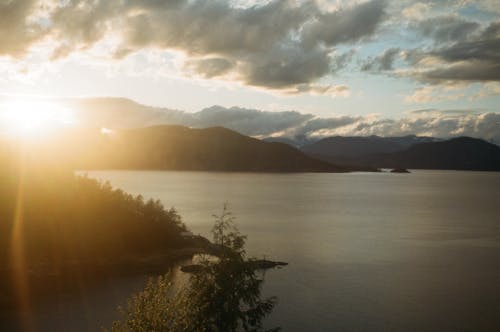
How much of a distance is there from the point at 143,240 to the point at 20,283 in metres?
23.1

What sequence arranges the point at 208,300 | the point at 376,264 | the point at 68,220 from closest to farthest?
the point at 208,300
the point at 68,220
the point at 376,264

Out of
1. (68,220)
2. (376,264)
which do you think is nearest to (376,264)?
(376,264)

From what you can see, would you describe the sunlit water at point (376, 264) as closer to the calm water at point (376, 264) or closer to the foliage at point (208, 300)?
the calm water at point (376, 264)

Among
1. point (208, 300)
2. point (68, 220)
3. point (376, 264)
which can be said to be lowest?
point (376, 264)

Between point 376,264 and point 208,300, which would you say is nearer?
point 208,300

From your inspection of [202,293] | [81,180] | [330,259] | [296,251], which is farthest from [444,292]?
[81,180]

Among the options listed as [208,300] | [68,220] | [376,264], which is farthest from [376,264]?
[68,220]

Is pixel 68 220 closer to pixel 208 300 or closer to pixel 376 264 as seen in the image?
pixel 376 264

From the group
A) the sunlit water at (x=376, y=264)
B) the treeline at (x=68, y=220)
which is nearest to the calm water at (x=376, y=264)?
the sunlit water at (x=376, y=264)

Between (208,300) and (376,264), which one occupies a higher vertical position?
(208,300)

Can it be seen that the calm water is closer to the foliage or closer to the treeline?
the foliage

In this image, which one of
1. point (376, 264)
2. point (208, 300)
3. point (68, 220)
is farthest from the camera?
point (376, 264)

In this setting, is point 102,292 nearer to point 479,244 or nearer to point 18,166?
point 18,166

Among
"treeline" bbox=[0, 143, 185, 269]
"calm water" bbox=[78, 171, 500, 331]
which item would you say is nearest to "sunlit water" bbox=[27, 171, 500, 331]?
"calm water" bbox=[78, 171, 500, 331]
